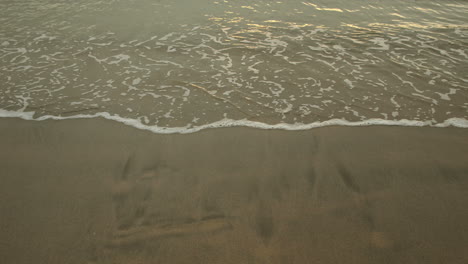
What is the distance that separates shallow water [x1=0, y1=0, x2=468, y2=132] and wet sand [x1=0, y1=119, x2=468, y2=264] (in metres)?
0.37

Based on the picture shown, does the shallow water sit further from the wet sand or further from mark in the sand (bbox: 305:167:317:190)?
mark in the sand (bbox: 305:167:317:190)

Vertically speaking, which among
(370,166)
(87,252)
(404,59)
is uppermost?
(404,59)

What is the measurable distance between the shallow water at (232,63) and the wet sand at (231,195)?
37cm

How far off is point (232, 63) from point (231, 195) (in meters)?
2.89

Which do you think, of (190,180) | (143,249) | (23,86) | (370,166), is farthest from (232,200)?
(23,86)

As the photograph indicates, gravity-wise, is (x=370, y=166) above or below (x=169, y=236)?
above

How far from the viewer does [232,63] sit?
4.97 meters

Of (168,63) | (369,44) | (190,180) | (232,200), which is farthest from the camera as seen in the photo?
(369,44)

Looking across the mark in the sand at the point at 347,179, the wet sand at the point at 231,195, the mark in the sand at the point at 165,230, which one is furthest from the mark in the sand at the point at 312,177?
the mark in the sand at the point at 165,230

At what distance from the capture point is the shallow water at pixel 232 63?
3.81m

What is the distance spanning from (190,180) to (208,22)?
4764 mm

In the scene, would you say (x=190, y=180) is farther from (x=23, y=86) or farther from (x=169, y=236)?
(x=23, y=86)

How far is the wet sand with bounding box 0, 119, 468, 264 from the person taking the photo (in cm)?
223

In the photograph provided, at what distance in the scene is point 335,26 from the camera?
6398mm
